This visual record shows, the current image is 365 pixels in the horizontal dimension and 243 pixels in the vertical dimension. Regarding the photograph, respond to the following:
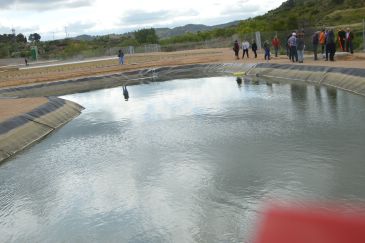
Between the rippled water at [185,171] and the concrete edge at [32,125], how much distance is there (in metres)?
0.51

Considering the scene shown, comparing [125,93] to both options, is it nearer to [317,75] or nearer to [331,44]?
[317,75]

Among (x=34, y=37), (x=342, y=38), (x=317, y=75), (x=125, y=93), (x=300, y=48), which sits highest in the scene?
(x=34, y=37)

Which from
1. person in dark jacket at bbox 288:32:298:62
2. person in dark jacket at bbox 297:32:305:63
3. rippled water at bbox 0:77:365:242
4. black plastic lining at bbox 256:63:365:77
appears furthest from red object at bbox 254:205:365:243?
person in dark jacket at bbox 288:32:298:62

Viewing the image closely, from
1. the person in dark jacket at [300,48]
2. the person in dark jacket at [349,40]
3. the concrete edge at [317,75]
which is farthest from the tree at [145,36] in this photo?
the person in dark jacket at [349,40]

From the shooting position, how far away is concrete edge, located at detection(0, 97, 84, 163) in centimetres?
1421

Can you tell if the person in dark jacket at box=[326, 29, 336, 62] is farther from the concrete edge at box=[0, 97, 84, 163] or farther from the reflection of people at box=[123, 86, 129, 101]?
the concrete edge at box=[0, 97, 84, 163]

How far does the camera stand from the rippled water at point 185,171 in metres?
8.12

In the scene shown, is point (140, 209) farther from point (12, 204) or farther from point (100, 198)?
point (12, 204)

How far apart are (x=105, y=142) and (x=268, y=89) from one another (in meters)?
9.62

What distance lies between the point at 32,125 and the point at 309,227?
1188cm

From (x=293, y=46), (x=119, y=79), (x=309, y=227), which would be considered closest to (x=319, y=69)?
(x=293, y=46)

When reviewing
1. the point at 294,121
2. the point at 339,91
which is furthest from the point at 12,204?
the point at 339,91

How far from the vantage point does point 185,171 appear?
10469 millimetres

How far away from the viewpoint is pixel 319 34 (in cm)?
2261
